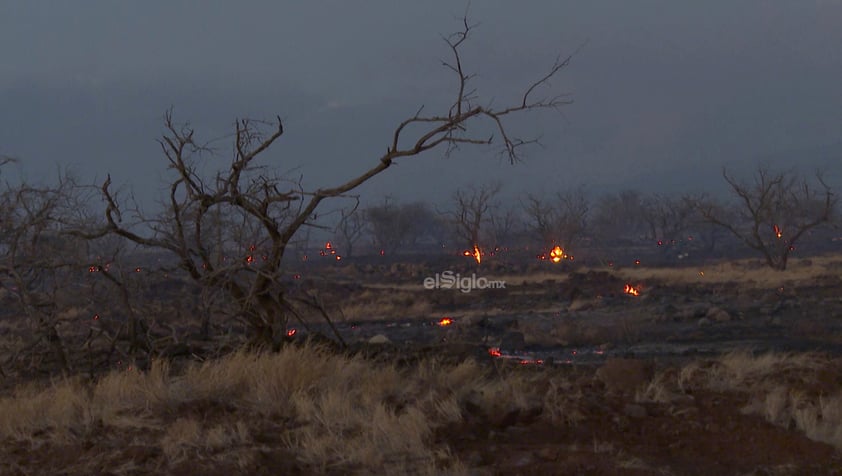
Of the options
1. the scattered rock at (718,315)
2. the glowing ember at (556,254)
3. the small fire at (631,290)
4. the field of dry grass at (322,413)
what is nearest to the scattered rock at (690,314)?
the scattered rock at (718,315)

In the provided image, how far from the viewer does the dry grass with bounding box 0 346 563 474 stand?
20.4ft

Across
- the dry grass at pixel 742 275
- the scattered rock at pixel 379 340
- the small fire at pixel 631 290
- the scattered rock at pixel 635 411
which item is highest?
the dry grass at pixel 742 275

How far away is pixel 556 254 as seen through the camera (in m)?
50.0

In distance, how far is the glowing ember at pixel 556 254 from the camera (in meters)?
50.2

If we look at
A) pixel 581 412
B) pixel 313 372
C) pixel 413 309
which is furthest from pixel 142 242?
pixel 413 309

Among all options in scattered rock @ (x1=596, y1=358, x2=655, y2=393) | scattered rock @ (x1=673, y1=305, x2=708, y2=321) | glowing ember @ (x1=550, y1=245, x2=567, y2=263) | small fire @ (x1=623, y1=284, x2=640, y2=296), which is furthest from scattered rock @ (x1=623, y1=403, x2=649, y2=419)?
glowing ember @ (x1=550, y1=245, x2=567, y2=263)

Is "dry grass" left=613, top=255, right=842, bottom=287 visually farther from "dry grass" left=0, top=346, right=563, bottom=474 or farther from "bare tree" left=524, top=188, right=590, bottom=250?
"dry grass" left=0, top=346, right=563, bottom=474

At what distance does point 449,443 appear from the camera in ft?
21.0

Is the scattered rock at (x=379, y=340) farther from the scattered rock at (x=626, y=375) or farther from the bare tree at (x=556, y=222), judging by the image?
the bare tree at (x=556, y=222)

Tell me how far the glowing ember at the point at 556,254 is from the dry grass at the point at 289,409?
41.6 m

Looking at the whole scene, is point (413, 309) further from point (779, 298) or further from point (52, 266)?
point (52, 266)

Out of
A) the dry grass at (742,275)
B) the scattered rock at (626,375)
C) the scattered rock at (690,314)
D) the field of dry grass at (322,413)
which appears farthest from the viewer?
the dry grass at (742,275)

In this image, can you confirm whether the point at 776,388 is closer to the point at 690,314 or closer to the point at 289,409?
the point at 289,409

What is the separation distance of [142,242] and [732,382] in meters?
6.56
